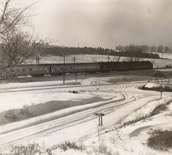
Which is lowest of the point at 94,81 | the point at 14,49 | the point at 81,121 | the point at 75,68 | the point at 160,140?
the point at 81,121

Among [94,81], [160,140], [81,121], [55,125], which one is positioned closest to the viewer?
[160,140]

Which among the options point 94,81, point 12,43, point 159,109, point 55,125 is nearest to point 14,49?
point 12,43

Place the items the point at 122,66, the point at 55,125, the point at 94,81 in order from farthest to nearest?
the point at 122,66, the point at 94,81, the point at 55,125

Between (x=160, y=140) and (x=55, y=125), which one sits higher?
(x=160, y=140)

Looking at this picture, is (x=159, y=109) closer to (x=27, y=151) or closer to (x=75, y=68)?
(x=27, y=151)

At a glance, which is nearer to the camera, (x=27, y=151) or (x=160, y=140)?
(x=27, y=151)

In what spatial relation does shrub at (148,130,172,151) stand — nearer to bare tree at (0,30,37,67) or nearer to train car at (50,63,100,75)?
bare tree at (0,30,37,67)

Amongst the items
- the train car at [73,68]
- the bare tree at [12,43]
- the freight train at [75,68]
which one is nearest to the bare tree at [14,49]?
the bare tree at [12,43]
